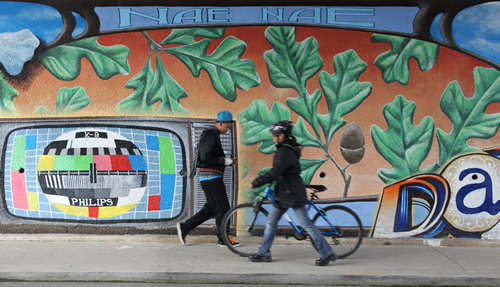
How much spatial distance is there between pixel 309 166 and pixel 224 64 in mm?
1873

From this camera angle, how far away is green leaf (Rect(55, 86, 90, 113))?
308 inches

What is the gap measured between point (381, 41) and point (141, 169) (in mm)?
3827

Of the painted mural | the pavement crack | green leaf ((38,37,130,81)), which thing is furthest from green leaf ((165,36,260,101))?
the pavement crack

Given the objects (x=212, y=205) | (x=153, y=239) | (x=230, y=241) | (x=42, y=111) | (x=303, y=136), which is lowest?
(x=153, y=239)

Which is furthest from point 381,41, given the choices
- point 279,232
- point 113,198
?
point 113,198

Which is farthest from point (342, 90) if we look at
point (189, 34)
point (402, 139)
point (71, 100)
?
point (71, 100)

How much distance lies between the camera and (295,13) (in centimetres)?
770

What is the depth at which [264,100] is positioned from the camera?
775 centimetres

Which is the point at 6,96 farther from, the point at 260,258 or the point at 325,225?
the point at 325,225

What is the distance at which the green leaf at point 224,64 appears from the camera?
305 inches

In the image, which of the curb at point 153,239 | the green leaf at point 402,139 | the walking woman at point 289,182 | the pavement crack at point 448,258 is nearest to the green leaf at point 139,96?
the curb at point 153,239

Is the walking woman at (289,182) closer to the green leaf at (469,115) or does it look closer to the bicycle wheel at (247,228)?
the bicycle wheel at (247,228)

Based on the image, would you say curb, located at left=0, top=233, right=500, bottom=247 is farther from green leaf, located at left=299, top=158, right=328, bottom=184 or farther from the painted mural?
green leaf, located at left=299, top=158, right=328, bottom=184

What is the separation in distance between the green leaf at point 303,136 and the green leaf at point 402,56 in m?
1.29
